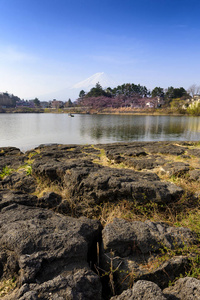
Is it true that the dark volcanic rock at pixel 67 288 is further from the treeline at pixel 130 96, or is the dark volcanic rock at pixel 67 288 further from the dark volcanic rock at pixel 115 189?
the treeline at pixel 130 96

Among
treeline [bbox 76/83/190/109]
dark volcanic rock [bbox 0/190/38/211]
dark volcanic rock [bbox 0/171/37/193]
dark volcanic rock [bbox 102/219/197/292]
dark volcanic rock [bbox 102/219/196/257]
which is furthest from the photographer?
treeline [bbox 76/83/190/109]

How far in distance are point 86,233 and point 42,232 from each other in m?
0.64

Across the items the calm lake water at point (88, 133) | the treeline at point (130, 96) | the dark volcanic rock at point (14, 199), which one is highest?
the treeline at point (130, 96)

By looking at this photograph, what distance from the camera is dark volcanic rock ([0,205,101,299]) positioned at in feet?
7.29

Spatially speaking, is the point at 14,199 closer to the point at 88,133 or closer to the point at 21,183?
the point at 21,183

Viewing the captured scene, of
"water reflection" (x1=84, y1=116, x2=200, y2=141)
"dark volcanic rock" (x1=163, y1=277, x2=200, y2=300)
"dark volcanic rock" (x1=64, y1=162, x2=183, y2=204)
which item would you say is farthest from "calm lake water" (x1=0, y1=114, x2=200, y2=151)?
"dark volcanic rock" (x1=163, y1=277, x2=200, y2=300)

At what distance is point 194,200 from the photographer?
4457 millimetres

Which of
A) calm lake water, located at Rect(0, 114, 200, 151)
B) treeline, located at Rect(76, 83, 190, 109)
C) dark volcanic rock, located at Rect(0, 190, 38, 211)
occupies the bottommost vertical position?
calm lake water, located at Rect(0, 114, 200, 151)

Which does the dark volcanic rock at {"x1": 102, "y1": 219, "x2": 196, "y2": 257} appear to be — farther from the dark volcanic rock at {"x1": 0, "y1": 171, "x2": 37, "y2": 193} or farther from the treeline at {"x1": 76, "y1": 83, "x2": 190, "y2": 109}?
the treeline at {"x1": 76, "y1": 83, "x2": 190, "y2": 109}

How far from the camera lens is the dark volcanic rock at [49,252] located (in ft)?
7.29

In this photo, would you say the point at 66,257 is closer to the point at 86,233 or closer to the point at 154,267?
the point at 86,233

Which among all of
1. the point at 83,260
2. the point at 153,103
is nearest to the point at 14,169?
the point at 83,260

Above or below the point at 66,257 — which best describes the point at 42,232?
above

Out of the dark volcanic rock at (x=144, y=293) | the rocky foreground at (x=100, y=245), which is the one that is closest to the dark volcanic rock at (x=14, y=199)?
the rocky foreground at (x=100, y=245)
